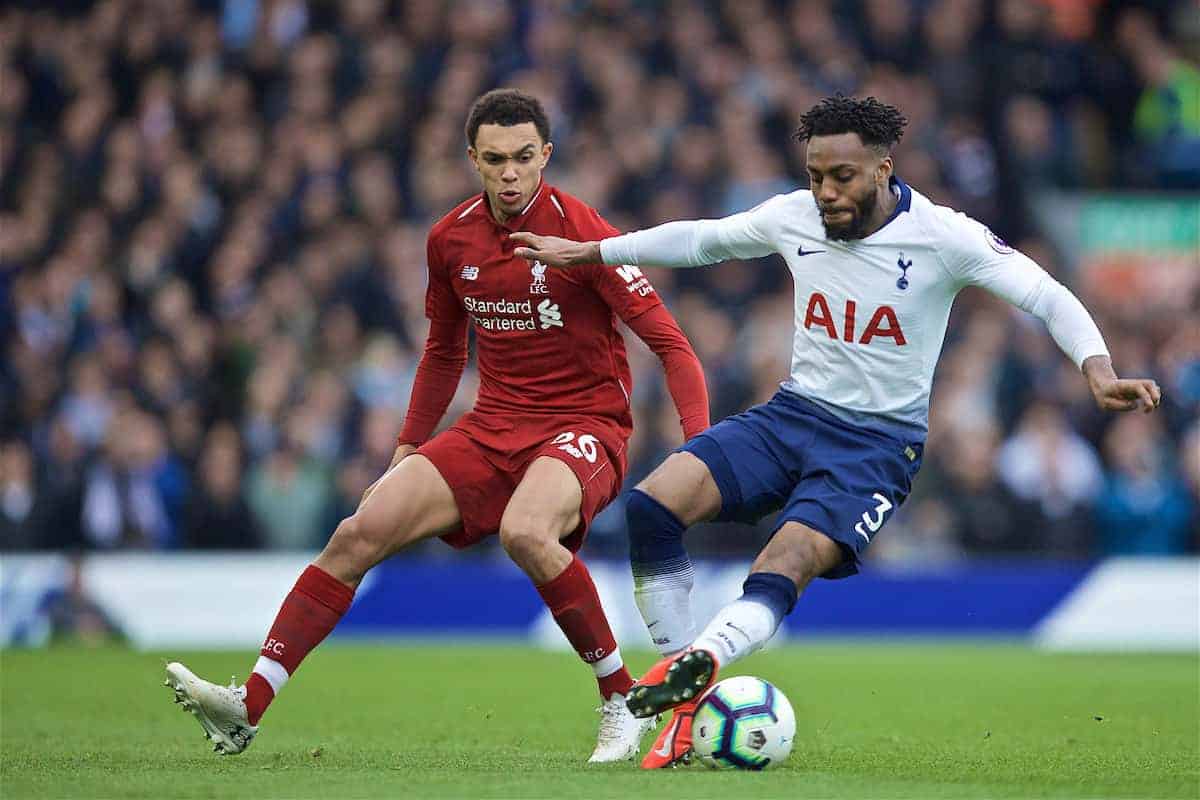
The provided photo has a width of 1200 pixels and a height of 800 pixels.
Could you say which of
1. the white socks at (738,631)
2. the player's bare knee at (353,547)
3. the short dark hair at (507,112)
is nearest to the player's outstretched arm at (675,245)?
the short dark hair at (507,112)

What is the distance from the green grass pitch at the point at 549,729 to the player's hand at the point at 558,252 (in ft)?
6.42

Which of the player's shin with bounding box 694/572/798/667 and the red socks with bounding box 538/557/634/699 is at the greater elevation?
the player's shin with bounding box 694/572/798/667

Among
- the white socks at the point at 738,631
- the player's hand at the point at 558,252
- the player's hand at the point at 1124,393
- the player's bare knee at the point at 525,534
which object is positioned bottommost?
the white socks at the point at 738,631

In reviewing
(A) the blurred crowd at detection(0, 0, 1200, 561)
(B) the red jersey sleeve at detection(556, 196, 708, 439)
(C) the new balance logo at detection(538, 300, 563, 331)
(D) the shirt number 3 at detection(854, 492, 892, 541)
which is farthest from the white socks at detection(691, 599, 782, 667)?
(A) the blurred crowd at detection(0, 0, 1200, 561)

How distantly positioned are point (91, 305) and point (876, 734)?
10.2 m

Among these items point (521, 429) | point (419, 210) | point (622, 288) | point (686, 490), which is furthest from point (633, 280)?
point (419, 210)

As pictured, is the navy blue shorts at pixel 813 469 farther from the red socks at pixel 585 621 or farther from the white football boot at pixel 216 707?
the white football boot at pixel 216 707

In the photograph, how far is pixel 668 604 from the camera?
24.8 ft

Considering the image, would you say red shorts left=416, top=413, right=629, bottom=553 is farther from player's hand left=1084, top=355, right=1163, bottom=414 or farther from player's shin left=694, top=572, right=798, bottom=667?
player's hand left=1084, top=355, right=1163, bottom=414

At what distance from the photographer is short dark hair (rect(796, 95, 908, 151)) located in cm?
713

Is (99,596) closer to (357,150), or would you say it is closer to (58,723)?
(357,150)

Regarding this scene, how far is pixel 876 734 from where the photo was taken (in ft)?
29.5

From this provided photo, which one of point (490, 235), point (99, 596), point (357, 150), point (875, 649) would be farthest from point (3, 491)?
point (490, 235)

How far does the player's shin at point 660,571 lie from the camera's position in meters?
7.32
